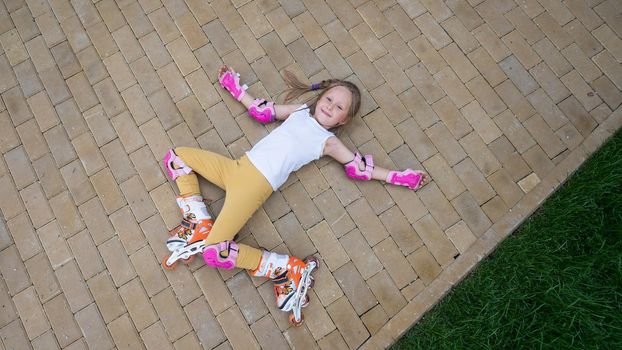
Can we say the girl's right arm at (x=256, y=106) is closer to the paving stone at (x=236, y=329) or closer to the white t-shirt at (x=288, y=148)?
the white t-shirt at (x=288, y=148)

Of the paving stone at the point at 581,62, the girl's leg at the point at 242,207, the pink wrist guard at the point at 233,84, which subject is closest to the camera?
the girl's leg at the point at 242,207

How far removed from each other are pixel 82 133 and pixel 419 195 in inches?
101

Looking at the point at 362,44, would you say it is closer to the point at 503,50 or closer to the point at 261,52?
the point at 261,52

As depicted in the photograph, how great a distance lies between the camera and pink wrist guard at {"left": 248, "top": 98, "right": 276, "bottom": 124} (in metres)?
3.57

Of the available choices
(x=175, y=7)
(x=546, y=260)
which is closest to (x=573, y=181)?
(x=546, y=260)

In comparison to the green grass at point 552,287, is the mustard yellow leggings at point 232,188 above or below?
above

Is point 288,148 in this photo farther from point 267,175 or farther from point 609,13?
point 609,13

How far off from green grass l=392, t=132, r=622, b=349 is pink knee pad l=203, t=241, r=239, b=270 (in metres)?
1.23

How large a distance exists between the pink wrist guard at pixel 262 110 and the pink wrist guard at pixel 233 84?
0.13 metres

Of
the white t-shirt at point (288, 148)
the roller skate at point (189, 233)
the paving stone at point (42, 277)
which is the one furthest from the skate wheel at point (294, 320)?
the paving stone at point (42, 277)

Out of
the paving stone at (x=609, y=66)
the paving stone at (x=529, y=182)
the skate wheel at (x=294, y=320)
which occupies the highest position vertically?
the paving stone at (x=609, y=66)

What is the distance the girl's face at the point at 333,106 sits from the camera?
11.1ft

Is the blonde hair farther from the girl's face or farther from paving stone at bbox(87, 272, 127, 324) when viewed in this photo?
paving stone at bbox(87, 272, 127, 324)

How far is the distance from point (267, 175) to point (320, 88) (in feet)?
2.71
